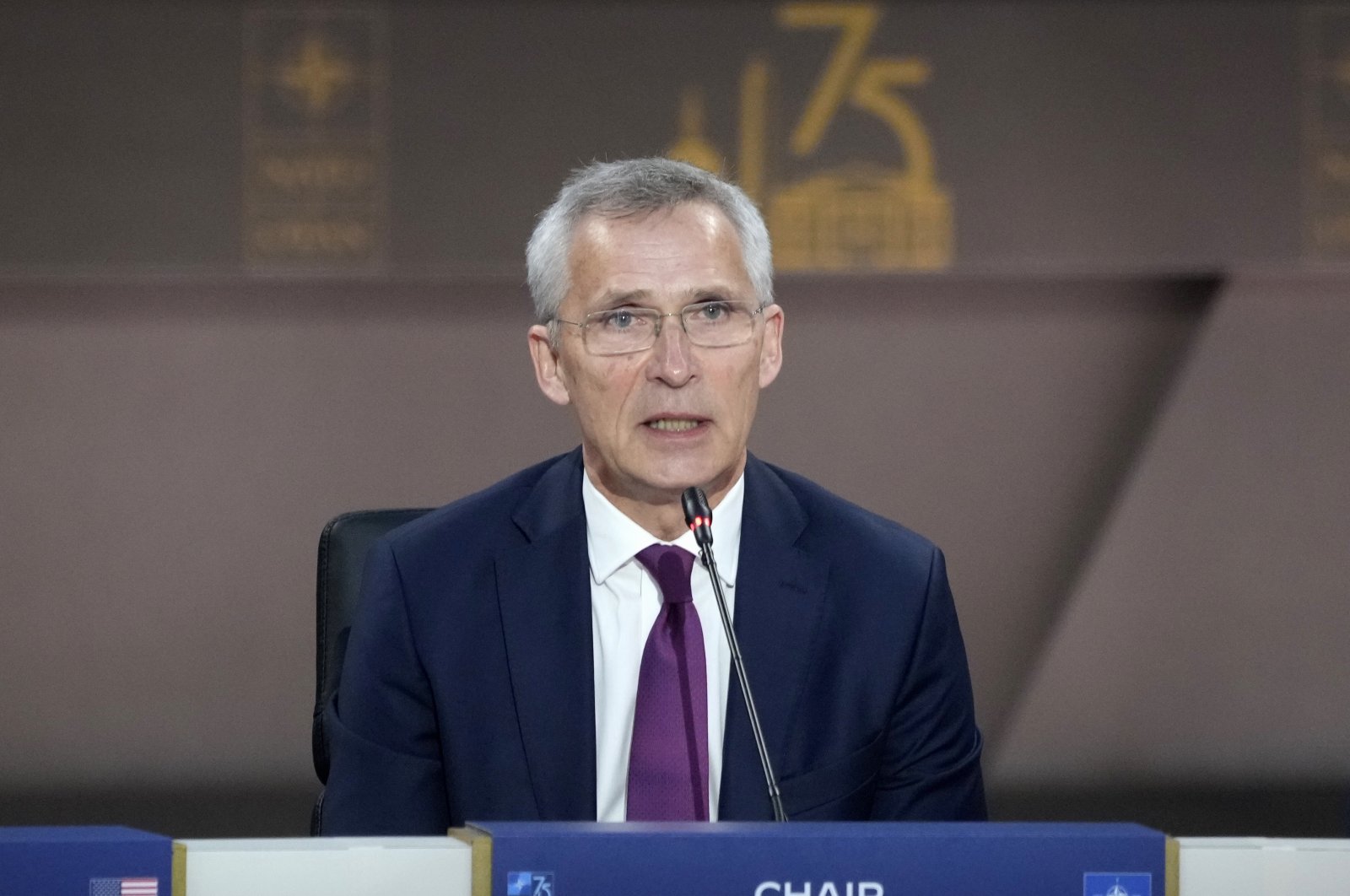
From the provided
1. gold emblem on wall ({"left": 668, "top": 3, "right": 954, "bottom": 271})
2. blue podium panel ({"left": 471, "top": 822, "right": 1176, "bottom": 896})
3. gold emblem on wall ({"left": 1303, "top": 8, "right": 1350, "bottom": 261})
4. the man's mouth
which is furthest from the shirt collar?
gold emblem on wall ({"left": 1303, "top": 8, "right": 1350, "bottom": 261})

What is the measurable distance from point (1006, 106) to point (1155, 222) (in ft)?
1.35

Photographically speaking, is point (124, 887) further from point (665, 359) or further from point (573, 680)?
point (665, 359)

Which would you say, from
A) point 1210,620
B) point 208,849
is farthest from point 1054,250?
point 208,849

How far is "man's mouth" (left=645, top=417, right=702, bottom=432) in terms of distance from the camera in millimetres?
1615

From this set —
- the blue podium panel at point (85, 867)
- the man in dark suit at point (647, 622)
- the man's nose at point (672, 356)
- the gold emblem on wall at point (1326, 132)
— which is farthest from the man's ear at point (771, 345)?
the gold emblem on wall at point (1326, 132)

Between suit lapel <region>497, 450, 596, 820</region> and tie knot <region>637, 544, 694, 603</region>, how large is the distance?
0.21 ft

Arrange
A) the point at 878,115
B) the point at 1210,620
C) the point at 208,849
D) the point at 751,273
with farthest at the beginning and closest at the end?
the point at 1210,620 < the point at 878,115 < the point at 751,273 < the point at 208,849

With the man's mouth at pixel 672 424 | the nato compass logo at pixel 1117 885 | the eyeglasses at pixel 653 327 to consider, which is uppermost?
the eyeglasses at pixel 653 327

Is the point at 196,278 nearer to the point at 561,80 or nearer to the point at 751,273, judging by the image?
the point at 561,80

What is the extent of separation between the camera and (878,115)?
3.68 metres

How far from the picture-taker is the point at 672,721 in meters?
1.54

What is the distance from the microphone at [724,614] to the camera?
49.3 inches

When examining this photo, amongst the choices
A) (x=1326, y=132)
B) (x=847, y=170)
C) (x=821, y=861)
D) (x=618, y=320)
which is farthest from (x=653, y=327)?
(x=1326, y=132)

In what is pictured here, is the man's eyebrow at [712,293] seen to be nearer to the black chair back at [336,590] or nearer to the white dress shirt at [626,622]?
the white dress shirt at [626,622]
